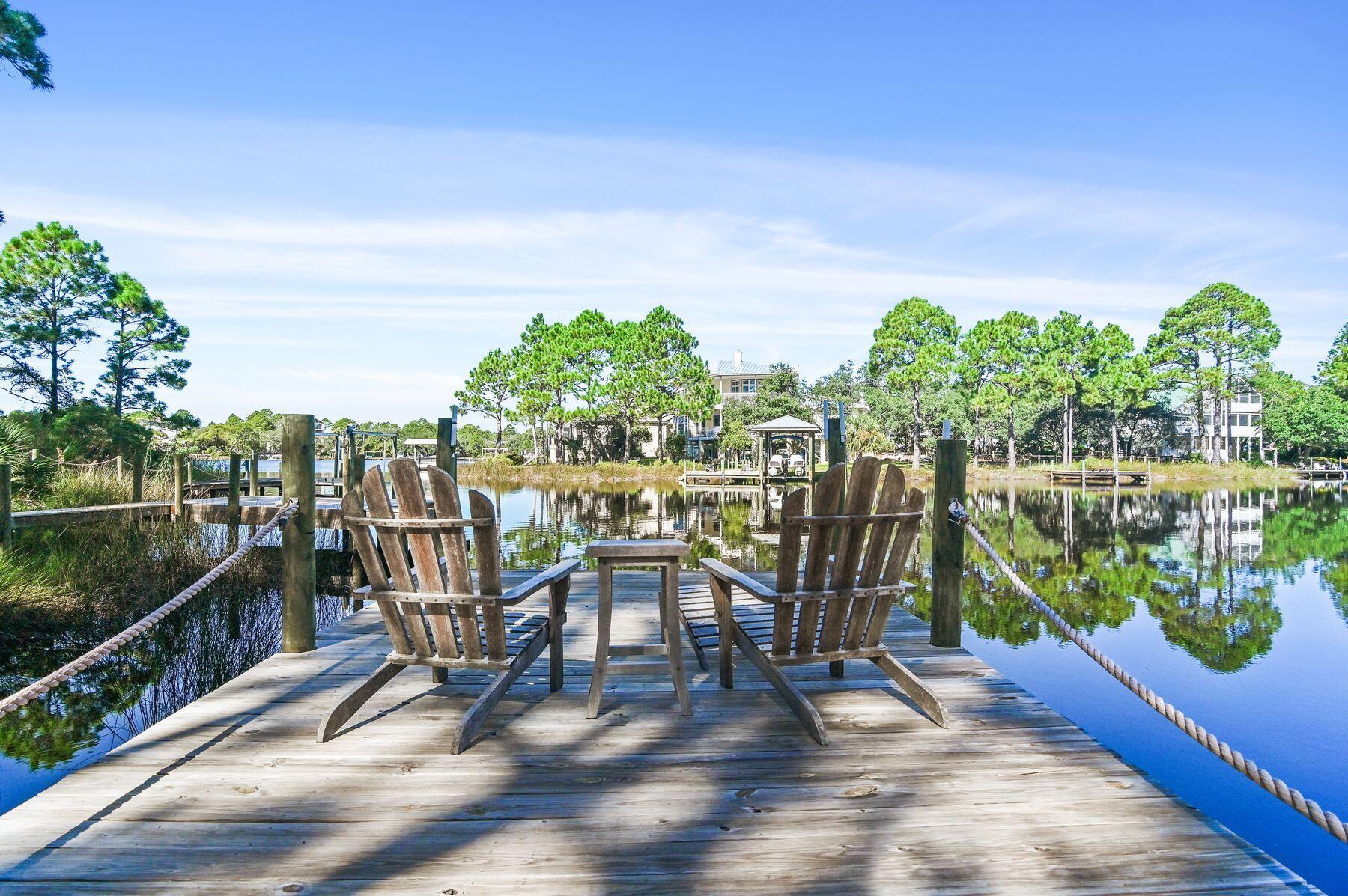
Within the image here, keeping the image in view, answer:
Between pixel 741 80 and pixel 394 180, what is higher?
pixel 741 80

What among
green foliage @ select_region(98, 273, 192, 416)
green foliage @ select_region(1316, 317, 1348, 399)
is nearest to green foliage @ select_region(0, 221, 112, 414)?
green foliage @ select_region(98, 273, 192, 416)

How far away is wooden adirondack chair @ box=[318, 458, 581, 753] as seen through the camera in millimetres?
2613

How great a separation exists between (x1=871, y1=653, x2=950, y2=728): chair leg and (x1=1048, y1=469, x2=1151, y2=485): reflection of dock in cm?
3437

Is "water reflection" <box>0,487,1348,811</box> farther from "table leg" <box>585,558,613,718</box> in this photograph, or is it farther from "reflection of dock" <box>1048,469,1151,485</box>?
"reflection of dock" <box>1048,469,1151,485</box>

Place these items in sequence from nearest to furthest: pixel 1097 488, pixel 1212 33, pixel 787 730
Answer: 1. pixel 787 730
2. pixel 1212 33
3. pixel 1097 488

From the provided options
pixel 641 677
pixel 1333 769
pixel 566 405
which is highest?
pixel 566 405

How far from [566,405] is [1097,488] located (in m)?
26.2

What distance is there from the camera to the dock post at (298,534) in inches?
148

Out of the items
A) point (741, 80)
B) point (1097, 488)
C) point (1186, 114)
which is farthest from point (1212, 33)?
point (1097, 488)

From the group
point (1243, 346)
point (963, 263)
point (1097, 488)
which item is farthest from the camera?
point (1243, 346)

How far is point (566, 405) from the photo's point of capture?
40.1 meters

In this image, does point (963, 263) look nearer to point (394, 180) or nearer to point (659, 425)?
point (659, 425)

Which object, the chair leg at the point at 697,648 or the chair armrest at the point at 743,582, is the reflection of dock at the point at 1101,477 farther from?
the chair armrest at the point at 743,582

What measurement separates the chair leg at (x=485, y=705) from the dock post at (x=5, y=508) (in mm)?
6413
